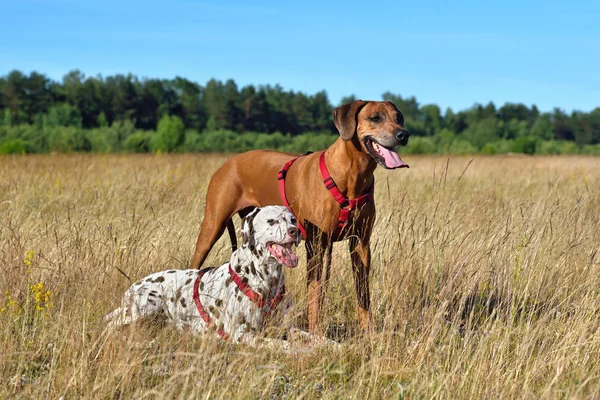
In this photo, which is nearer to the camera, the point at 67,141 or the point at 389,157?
the point at 389,157

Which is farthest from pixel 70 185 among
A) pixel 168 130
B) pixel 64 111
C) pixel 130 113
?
pixel 130 113

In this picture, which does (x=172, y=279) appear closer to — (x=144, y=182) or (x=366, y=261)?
(x=366, y=261)

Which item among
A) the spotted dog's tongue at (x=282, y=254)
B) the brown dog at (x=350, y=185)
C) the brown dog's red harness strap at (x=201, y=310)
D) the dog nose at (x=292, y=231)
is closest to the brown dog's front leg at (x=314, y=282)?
the brown dog at (x=350, y=185)

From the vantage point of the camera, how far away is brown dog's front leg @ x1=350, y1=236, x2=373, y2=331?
441 centimetres

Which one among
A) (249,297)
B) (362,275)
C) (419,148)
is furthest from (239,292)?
(419,148)

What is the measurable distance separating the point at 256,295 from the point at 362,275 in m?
0.92

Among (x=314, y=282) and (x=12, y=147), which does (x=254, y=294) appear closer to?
(x=314, y=282)

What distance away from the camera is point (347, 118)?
4.55 metres

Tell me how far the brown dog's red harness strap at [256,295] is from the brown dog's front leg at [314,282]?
21 centimetres

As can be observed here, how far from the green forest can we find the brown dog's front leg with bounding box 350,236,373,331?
26882 millimetres

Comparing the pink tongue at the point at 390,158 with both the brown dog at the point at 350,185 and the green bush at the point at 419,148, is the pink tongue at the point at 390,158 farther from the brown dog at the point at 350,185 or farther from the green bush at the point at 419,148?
the green bush at the point at 419,148

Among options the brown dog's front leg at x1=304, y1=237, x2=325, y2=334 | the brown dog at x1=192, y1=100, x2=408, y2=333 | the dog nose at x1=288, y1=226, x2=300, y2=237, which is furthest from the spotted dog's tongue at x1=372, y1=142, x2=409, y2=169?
the dog nose at x1=288, y1=226, x2=300, y2=237

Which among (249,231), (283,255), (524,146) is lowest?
(283,255)

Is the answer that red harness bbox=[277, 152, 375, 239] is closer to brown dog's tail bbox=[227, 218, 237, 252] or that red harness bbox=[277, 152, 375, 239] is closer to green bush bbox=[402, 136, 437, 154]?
brown dog's tail bbox=[227, 218, 237, 252]
